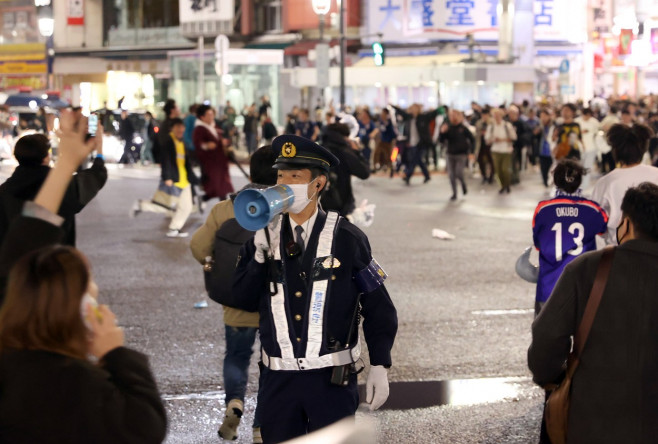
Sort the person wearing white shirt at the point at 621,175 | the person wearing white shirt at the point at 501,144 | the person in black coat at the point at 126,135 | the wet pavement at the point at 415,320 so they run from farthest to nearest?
the person in black coat at the point at 126,135, the person wearing white shirt at the point at 501,144, the person wearing white shirt at the point at 621,175, the wet pavement at the point at 415,320

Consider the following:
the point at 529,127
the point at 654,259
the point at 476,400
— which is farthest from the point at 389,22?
the point at 654,259

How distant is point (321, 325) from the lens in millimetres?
4336

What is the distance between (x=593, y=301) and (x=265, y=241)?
4.43ft

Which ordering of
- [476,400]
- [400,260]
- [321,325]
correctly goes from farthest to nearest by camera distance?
[400,260], [476,400], [321,325]

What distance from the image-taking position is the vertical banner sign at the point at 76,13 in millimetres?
58375

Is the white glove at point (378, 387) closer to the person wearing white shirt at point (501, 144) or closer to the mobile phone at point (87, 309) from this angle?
the mobile phone at point (87, 309)

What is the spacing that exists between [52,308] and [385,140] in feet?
78.3

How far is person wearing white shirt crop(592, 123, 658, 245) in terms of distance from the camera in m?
7.08

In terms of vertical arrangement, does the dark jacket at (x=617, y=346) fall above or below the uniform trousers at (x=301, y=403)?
above

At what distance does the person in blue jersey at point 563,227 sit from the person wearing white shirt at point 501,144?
560 inches

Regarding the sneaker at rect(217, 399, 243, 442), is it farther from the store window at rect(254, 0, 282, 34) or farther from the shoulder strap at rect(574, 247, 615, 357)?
the store window at rect(254, 0, 282, 34)

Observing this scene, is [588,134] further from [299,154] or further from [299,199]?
[299,199]

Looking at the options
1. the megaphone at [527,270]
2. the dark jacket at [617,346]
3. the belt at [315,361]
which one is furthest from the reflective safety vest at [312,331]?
the megaphone at [527,270]

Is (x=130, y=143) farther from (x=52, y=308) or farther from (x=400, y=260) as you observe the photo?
(x=52, y=308)
